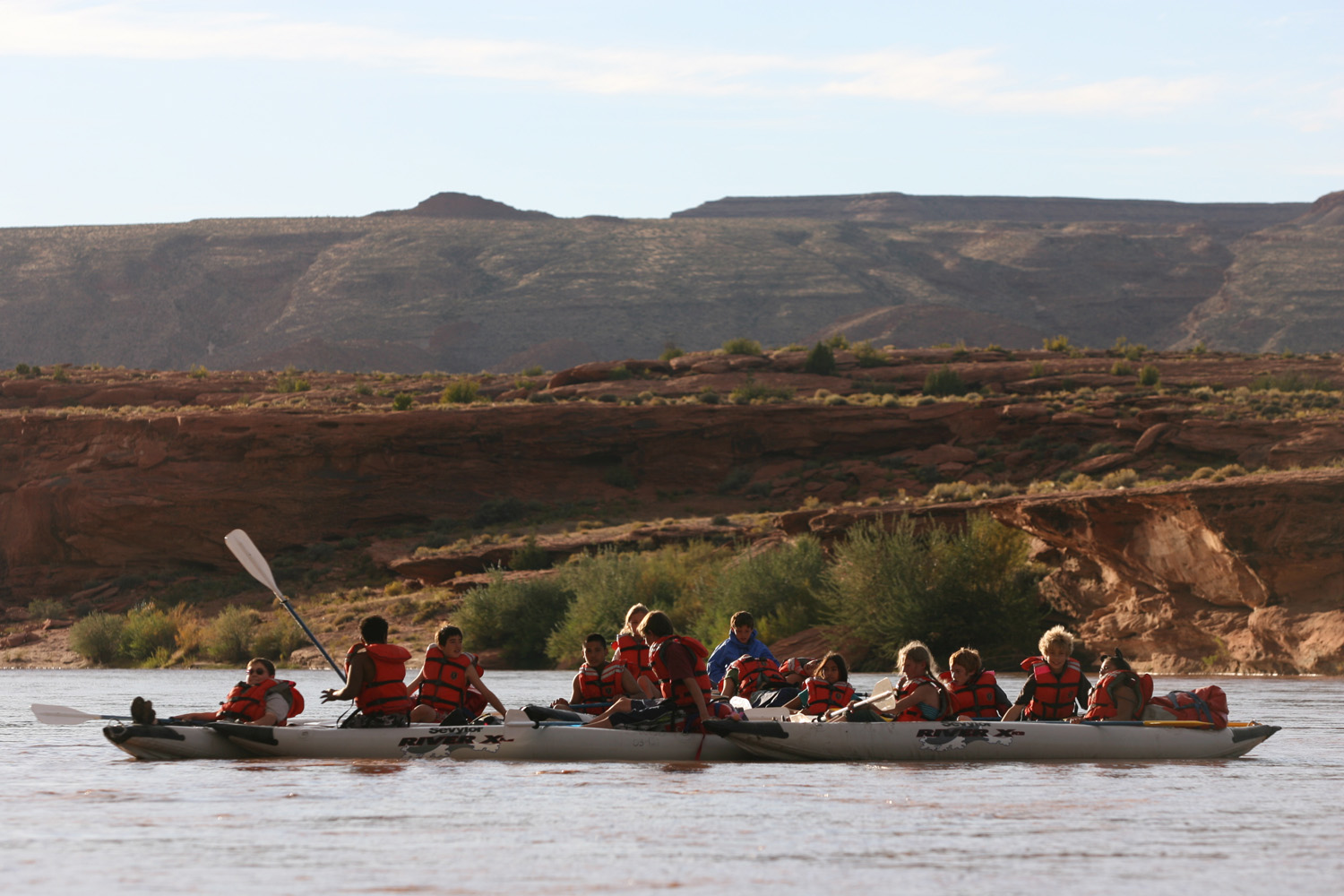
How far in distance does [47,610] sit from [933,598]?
29087 millimetres

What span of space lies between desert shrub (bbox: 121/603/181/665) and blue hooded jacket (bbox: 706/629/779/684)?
28688 mm

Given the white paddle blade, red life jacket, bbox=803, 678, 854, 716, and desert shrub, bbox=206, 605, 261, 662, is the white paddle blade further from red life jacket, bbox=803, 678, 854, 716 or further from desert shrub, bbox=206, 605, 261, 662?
desert shrub, bbox=206, 605, 261, 662

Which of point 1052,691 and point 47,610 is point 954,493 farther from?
point 1052,691

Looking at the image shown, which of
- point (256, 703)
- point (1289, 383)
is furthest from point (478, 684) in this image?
point (1289, 383)

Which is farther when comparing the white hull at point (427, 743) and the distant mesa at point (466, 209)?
the distant mesa at point (466, 209)

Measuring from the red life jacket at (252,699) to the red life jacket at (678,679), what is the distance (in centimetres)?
366

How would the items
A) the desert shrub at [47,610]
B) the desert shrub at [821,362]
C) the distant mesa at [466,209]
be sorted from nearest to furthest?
the desert shrub at [47,610], the desert shrub at [821,362], the distant mesa at [466,209]

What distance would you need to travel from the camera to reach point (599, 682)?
15469 mm

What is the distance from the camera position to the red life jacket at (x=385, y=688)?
14562mm

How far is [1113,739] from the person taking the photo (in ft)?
49.2

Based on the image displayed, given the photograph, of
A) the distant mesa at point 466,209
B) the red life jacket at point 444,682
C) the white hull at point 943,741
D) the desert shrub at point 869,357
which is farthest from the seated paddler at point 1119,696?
the distant mesa at point 466,209

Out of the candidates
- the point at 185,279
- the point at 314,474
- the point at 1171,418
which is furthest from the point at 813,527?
the point at 185,279

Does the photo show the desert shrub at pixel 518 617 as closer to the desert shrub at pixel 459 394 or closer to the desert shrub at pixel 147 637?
the desert shrub at pixel 147 637

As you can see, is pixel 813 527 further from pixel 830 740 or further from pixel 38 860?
pixel 38 860
